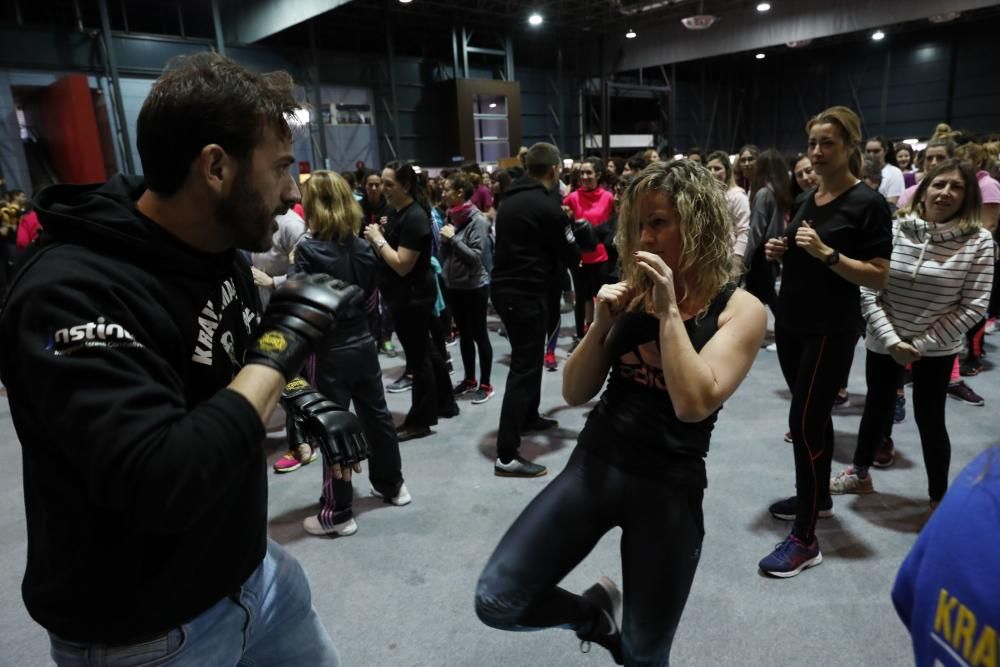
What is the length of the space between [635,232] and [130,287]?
1227mm

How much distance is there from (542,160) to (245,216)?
8.20 feet

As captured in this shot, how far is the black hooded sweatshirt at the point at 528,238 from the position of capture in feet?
10.8

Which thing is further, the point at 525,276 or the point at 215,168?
the point at 525,276

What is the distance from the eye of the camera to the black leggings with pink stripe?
7.63ft

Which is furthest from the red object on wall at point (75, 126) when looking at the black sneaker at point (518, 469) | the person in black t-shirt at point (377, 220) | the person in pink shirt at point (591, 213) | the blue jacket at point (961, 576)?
the blue jacket at point (961, 576)

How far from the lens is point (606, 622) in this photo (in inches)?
70.7

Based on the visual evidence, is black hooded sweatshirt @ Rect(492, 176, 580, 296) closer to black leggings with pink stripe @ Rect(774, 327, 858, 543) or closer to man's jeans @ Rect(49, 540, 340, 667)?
black leggings with pink stripe @ Rect(774, 327, 858, 543)

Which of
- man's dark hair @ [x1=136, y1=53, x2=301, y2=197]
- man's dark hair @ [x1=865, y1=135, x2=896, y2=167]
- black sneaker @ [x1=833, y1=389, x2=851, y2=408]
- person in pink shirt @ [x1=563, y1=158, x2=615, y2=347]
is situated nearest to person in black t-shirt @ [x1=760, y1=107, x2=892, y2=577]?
black sneaker @ [x1=833, y1=389, x2=851, y2=408]

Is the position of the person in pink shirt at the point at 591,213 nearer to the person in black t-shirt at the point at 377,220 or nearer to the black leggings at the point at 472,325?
the black leggings at the point at 472,325

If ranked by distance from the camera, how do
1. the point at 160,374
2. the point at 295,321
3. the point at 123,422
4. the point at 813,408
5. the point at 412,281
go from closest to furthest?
the point at 123,422 → the point at 160,374 → the point at 295,321 → the point at 813,408 → the point at 412,281

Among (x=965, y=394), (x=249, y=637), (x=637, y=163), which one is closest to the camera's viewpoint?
(x=249, y=637)

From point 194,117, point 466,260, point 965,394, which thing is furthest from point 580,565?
point 965,394

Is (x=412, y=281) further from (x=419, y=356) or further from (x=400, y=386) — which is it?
(x=400, y=386)

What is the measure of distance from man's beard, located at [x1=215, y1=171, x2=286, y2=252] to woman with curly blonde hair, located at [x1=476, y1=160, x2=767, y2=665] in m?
0.85
